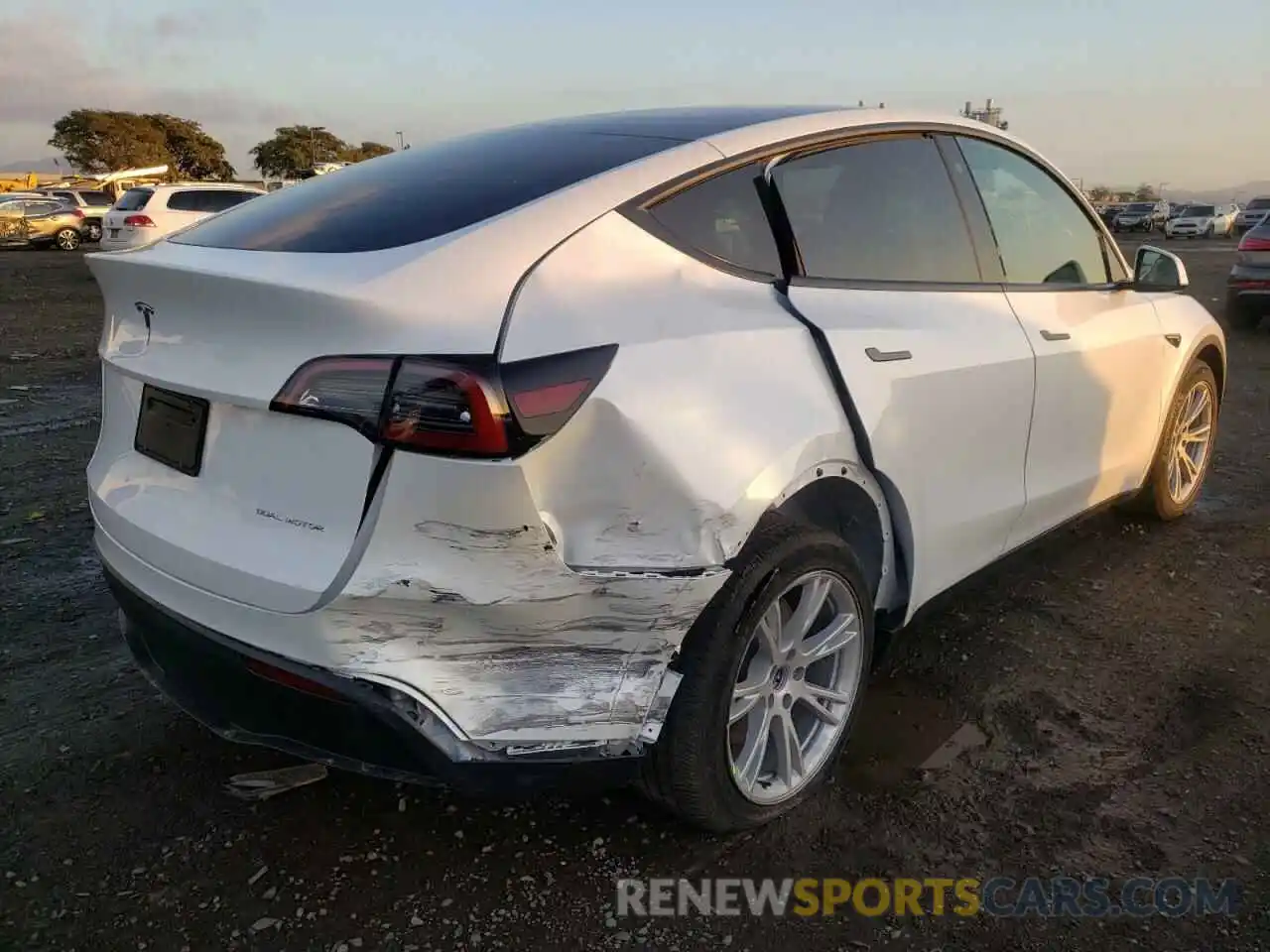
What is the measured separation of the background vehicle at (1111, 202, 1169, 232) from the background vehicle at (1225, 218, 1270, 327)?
136 ft

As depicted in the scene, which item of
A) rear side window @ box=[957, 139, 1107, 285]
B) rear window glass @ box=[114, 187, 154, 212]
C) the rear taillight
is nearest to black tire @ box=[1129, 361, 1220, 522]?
rear side window @ box=[957, 139, 1107, 285]

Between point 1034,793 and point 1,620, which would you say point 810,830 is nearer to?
point 1034,793

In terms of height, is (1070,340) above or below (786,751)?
above

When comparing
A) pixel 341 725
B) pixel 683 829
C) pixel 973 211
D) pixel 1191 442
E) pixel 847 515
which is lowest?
pixel 683 829

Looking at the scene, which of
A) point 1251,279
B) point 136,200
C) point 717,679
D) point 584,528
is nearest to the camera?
point 584,528

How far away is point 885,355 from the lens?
2.44m

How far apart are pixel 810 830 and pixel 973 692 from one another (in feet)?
3.07

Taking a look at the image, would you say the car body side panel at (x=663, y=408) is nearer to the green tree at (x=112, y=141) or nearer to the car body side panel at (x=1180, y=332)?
the car body side panel at (x=1180, y=332)

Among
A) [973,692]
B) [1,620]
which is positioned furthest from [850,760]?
[1,620]

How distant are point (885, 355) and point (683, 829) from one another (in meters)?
1.28

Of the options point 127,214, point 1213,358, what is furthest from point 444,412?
point 127,214

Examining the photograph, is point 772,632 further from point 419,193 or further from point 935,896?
point 419,193

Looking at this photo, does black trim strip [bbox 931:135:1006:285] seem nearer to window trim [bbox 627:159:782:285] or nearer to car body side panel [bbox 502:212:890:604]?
window trim [bbox 627:159:782:285]

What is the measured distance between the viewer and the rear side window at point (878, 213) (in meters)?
2.51
